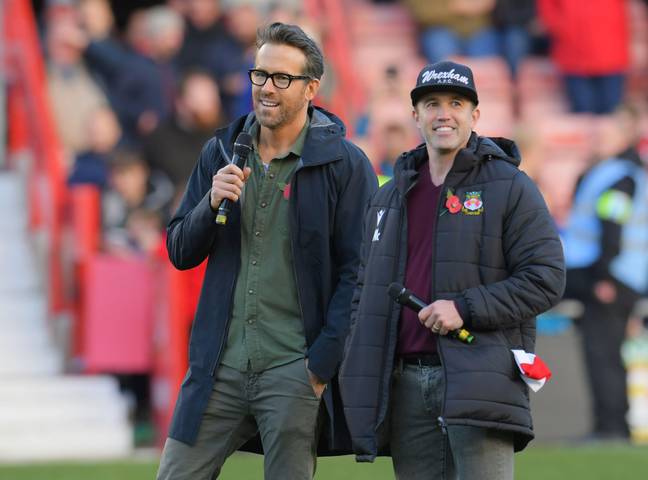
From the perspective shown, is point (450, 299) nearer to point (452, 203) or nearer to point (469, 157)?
point (452, 203)

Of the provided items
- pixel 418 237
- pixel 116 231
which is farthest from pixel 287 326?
pixel 116 231

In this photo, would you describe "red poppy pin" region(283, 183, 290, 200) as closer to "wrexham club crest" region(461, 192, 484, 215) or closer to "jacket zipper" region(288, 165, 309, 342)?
"jacket zipper" region(288, 165, 309, 342)

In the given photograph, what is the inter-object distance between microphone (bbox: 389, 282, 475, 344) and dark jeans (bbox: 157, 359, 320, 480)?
0.51 meters

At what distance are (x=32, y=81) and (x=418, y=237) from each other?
9.12 meters

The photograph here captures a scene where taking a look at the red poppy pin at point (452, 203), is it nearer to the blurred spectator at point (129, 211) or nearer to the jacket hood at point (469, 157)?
the jacket hood at point (469, 157)

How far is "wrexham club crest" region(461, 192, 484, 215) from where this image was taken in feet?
17.5

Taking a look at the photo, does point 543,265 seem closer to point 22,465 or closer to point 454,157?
point 454,157

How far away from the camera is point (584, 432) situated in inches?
479

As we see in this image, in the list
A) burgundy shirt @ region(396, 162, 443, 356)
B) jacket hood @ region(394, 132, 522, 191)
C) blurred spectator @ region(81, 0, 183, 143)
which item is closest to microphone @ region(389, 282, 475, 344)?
burgundy shirt @ region(396, 162, 443, 356)

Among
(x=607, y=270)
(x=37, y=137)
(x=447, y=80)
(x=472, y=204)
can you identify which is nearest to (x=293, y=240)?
(x=472, y=204)

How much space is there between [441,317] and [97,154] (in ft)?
30.1

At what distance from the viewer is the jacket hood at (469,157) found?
541cm

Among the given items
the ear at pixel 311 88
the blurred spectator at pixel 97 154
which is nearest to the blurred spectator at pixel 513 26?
the blurred spectator at pixel 97 154

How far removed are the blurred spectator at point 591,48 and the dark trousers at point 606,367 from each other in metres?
4.33
